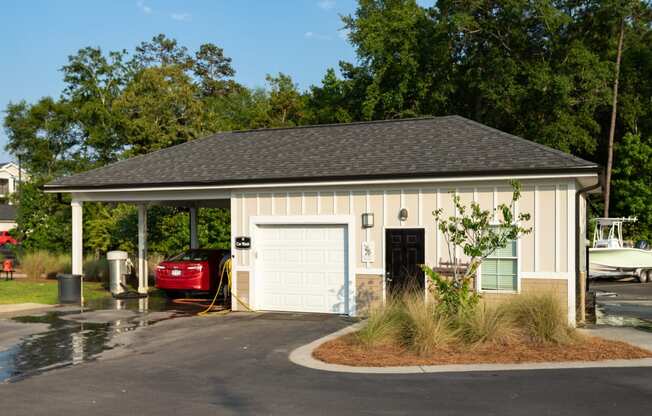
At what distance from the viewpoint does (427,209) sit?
15797 mm

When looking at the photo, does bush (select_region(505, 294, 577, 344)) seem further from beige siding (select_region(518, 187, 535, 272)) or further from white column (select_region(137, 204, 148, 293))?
white column (select_region(137, 204, 148, 293))

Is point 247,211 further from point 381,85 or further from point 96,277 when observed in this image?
point 381,85

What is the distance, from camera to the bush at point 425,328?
11.3 metres

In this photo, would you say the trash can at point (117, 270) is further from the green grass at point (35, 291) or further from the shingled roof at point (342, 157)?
the shingled roof at point (342, 157)

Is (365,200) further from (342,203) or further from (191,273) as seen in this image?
(191,273)

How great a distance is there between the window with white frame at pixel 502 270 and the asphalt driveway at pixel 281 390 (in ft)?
16.6

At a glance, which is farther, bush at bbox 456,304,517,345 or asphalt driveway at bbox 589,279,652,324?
asphalt driveway at bbox 589,279,652,324

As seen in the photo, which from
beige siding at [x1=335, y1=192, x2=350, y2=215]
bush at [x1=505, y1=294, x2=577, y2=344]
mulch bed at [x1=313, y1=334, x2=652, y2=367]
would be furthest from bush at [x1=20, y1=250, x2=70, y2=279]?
bush at [x1=505, y1=294, x2=577, y2=344]

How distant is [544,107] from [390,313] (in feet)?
90.6

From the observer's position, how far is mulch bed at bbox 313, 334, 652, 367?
Answer: 35.2 feet

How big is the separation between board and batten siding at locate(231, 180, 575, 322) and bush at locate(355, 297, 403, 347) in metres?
3.73

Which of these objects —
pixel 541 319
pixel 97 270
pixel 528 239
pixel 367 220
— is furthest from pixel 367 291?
pixel 97 270

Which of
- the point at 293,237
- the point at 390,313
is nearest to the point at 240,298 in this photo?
the point at 293,237

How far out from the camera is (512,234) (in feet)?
41.0
